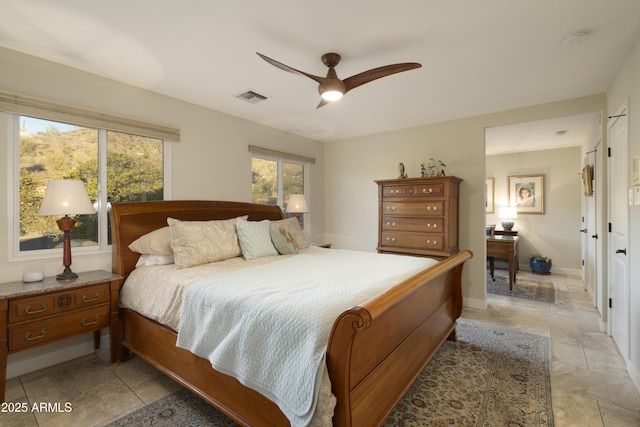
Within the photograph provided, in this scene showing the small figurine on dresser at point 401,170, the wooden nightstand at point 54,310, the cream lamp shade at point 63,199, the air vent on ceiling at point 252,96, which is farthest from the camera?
the small figurine on dresser at point 401,170

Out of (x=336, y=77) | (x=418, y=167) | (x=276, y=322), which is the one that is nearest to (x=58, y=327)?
(x=276, y=322)

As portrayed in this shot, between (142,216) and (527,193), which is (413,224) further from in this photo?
(527,193)

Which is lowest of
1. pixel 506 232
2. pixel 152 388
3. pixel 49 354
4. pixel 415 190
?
pixel 152 388

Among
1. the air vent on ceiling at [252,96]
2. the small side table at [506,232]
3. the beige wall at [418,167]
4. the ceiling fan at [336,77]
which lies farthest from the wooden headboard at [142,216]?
the small side table at [506,232]

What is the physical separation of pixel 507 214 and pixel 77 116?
7.13m

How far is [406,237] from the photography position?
4.05m

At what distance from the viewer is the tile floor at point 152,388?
6.19ft

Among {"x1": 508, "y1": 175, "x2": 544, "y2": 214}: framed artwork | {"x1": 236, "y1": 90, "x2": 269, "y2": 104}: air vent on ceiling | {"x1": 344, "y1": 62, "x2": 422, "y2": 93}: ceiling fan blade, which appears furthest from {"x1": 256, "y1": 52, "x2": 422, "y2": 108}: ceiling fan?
{"x1": 508, "y1": 175, "x2": 544, "y2": 214}: framed artwork

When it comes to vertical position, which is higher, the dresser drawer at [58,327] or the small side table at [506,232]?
the small side table at [506,232]

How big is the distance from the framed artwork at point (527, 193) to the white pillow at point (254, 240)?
548 centimetres

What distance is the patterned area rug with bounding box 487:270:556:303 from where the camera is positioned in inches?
173

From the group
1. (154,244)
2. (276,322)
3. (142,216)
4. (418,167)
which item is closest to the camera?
(276,322)

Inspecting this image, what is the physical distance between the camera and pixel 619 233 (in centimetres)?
266

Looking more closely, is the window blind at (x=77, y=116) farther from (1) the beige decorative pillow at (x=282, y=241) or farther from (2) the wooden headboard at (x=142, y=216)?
(1) the beige decorative pillow at (x=282, y=241)
